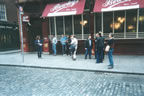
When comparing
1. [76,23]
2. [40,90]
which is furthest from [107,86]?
[76,23]

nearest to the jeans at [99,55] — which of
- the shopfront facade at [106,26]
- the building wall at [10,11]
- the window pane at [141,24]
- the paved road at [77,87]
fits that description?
the paved road at [77,87]

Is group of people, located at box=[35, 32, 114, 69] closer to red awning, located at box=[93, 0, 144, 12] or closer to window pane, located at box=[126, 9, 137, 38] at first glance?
window pane, located at box=[126, 9, 137, 38]

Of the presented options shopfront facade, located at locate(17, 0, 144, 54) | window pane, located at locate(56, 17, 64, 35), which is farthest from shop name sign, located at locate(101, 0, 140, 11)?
window pane, located at locate(56, 17, 64, 35)

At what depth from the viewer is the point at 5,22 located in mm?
17172

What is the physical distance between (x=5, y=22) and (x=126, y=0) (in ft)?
51.3

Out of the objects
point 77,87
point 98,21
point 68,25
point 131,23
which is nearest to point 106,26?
point 98,21

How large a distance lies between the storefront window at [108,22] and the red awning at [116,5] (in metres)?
1.34

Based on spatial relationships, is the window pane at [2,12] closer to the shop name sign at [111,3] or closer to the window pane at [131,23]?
the shop name sign at [111,3]

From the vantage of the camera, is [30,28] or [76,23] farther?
[30,28]

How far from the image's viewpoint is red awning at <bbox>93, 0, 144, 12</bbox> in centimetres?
853

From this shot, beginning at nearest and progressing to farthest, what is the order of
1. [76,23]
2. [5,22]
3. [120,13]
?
[120,13]
[76,23]
[5,22]

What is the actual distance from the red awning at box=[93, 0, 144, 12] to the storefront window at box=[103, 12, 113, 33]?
1342mm

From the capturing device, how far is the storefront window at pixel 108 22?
420 inches

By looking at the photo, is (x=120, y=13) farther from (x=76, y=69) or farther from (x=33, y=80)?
(x=33, y=80)
